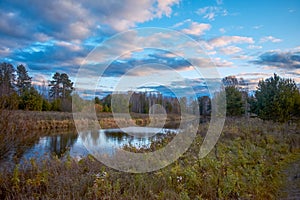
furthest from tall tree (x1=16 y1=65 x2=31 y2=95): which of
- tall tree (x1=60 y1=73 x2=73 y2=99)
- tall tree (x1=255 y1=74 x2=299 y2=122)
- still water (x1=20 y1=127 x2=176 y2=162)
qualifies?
tall tree (x1=255 y1=74 x2=299 y2=122)

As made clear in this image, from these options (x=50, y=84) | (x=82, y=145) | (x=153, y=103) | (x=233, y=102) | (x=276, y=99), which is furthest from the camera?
(x=50, y=84)

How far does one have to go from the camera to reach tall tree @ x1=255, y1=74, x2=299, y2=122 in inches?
894

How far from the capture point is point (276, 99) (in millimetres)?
23188

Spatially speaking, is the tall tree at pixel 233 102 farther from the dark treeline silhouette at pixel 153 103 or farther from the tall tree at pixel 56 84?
the tall tree at pixel 56 84

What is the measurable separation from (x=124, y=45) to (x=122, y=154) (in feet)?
11.6

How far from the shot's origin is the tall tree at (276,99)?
22.7 m

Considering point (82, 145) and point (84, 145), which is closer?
point (84, 145)

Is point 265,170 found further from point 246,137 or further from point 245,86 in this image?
point 245,86

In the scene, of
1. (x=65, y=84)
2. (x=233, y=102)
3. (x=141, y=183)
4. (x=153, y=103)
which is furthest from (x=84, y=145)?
(x=65, y=84)

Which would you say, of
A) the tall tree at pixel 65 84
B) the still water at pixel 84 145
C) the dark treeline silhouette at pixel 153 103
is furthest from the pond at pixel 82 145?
the tall tree at pixel 65 84

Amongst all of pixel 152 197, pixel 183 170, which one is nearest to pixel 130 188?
pixel 152 197

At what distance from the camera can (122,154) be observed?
8.33 metres

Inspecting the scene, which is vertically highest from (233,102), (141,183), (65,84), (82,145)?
(65,84)

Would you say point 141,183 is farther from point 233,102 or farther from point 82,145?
point 233,102
